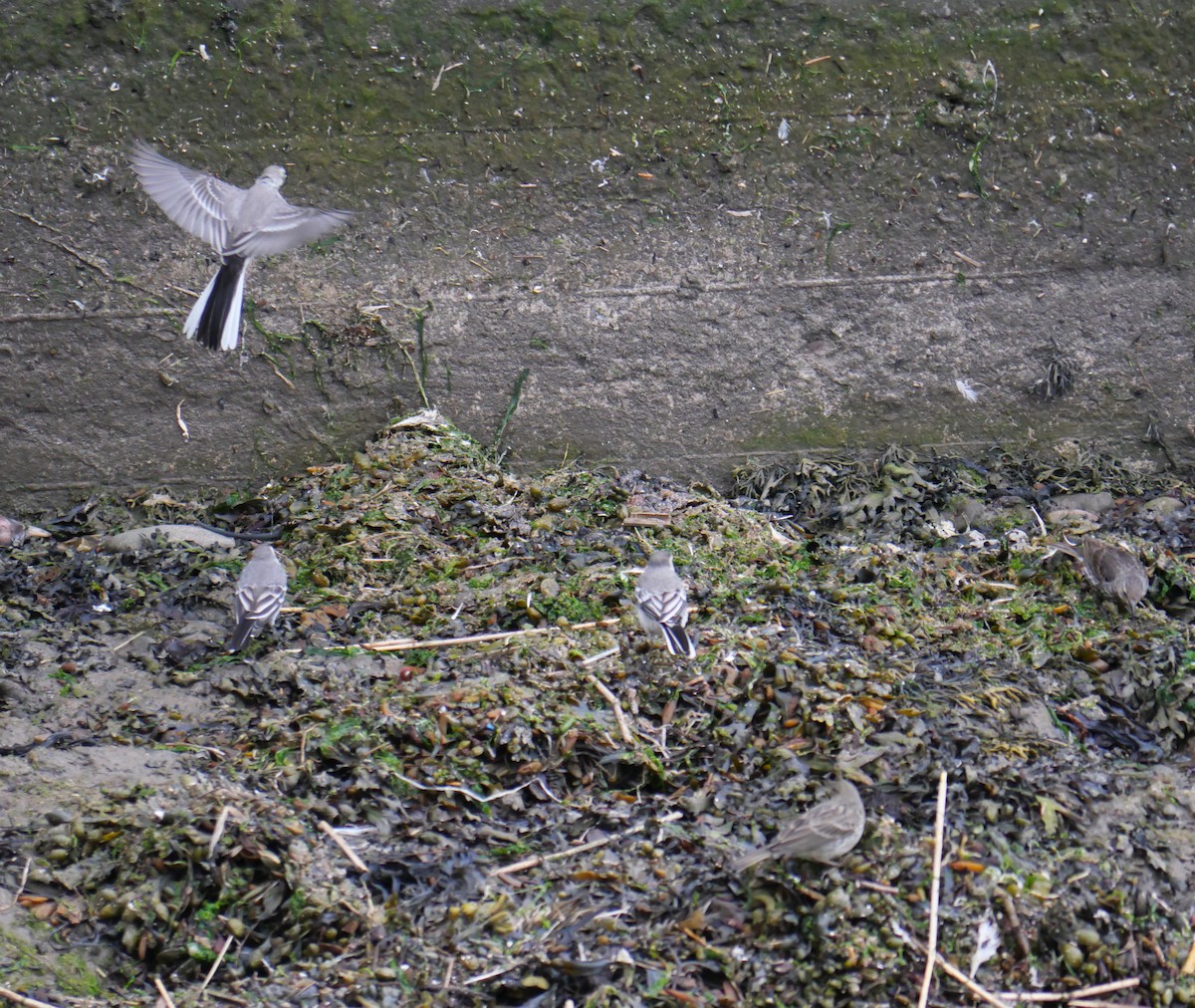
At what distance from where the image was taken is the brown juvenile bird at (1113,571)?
4343 mm

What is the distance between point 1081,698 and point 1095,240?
8.47 feet

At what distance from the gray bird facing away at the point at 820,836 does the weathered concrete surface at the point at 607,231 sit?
9.55 ft

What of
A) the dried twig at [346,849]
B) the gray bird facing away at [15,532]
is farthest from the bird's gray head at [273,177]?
the dried twig at [346,849]

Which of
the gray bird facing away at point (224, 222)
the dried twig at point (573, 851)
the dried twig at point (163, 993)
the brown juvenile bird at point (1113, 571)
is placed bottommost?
the brown juvenile bird at point (1113, 571)

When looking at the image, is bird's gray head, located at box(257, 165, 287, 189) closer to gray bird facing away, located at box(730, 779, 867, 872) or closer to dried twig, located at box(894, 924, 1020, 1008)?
gray bird facing away, located at box(730, 779, 867, 872)

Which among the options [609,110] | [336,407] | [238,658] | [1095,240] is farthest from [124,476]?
[1095,240]

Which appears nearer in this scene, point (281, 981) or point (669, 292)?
point (281, 981)

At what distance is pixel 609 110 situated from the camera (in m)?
5.37

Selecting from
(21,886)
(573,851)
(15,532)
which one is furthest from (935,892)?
(15,532)

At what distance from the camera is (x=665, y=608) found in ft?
12.8

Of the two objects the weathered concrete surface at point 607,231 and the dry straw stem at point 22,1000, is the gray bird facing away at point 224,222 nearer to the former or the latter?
the weathered concrete surface at point 607,231

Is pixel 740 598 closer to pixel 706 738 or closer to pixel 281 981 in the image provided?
pixel 706 738

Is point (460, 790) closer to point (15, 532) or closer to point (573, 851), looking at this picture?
point (573, 851)

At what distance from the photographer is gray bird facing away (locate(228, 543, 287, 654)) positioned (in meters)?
4.02
